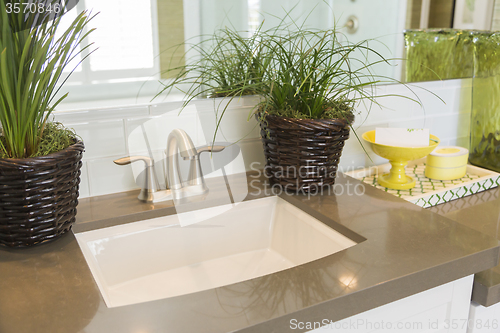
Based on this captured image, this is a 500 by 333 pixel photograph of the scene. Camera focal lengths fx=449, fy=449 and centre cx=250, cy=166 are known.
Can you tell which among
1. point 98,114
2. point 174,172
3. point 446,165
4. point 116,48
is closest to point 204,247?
point 174,172

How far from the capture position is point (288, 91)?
40.0 inches

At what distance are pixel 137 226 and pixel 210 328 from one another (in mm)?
422

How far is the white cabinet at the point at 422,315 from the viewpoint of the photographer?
2.44 feet

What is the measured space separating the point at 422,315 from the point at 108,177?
0.75 metres

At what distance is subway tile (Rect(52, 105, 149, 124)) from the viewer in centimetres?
100

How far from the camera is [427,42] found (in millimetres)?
1481

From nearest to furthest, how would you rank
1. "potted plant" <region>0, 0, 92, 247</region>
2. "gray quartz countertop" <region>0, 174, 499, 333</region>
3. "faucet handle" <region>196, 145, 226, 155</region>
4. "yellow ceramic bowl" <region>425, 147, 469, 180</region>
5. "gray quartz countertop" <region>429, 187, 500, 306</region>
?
"gray quartz countertop" <region>0, 174, 499, 333</region> → "potted plant" <region>0, 0, 92, 247</region> → "gray quartz countertop" <region>429, 187, 500, 306</region> → "faucet handle" <region>196, 145, 226, 155</region> → "yellow ceramic bowl" <region>425, 147, 469, 180</region>

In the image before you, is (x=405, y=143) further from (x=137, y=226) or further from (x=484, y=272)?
(x=137, y=226)

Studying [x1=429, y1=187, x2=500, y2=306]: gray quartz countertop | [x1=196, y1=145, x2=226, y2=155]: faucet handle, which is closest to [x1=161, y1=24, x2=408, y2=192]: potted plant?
[x1=196, y1=145, x2=226, y2=155]: faucet handle

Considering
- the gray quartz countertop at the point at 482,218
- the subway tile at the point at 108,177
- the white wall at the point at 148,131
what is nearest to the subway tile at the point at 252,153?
the white wall at the point at 148,131

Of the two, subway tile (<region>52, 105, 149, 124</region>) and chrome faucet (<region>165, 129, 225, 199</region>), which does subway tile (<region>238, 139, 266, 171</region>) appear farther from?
subway tile (<region>52, 105, 149, 124</region>)

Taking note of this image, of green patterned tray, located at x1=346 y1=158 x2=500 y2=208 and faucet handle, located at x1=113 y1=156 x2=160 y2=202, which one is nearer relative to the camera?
faucet handle, located at x1=113 y1=156 x2=160 y2=202

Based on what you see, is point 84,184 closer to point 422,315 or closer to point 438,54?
point 422,315

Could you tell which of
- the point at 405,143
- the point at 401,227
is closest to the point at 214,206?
the point at 401,227
